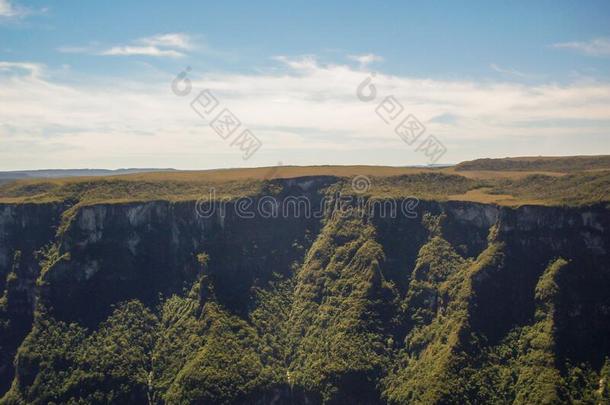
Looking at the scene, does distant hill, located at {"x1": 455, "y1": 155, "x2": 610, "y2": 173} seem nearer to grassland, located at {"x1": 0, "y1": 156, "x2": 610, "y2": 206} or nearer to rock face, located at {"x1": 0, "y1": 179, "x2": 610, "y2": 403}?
grassland, located at {"x1": 0, "y1": 156, "x2": 610, "y2": 206}

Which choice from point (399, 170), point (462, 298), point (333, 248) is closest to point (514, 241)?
point (462, 298)

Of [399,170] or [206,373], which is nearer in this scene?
[206,373]

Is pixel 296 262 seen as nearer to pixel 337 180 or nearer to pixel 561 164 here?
pixel 337 180

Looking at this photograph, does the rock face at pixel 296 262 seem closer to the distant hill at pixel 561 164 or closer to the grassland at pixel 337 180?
the grassland at pixel 337 180

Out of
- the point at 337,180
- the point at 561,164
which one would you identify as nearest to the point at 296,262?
the point at 337,180

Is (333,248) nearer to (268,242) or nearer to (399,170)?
(268,242)

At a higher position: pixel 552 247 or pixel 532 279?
pixel 552 247

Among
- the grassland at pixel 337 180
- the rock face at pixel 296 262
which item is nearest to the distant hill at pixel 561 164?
the grassland at pixel 337 180
